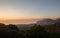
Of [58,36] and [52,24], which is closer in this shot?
[58,36]

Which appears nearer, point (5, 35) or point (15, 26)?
point (5, 35)

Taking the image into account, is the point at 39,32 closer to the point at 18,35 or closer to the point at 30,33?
the point at 30,33

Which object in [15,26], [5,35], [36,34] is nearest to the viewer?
[36,34]

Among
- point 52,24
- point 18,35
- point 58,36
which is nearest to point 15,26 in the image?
point 52,24

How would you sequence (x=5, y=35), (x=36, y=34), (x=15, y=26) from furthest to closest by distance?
(x=15, y=26) < (x=5, y=35) < (x=36, y=34)

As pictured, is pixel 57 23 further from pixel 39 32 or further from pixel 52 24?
pixel 39 32

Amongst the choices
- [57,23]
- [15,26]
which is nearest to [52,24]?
[57,23]

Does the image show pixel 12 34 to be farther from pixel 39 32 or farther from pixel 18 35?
pixel 39 32
